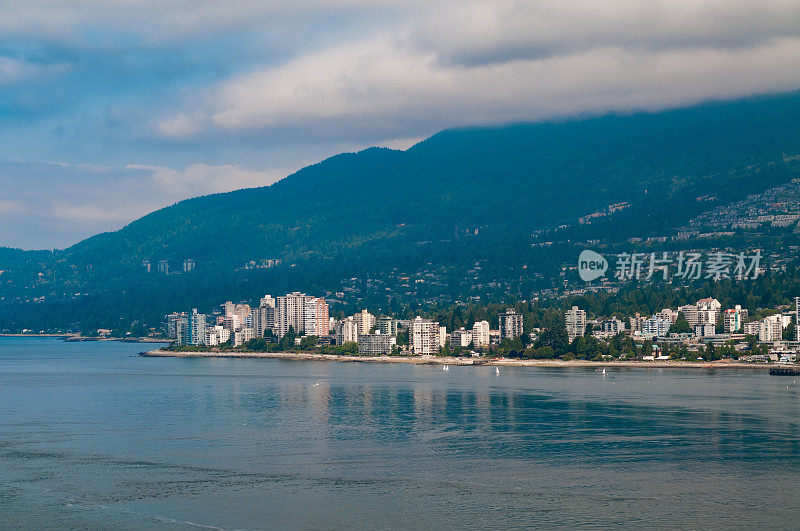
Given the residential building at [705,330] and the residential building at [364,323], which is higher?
the residential building at [364,323]

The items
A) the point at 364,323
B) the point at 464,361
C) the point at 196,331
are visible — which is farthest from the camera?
the point at 196,331

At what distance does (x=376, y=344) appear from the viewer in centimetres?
10938

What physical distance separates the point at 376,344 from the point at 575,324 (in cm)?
2159

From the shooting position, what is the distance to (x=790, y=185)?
164 metres

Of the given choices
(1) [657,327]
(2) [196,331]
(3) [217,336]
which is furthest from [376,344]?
(2) [196,331]

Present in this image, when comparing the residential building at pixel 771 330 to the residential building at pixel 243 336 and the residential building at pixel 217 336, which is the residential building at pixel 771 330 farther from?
the residential building at pixel 217 336

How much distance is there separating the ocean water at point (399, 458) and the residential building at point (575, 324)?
46.7 meters

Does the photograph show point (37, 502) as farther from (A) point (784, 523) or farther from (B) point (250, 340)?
(B) point (250, 340)

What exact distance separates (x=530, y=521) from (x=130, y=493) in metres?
10.3

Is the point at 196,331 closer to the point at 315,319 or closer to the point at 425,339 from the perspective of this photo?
the point at 315,319

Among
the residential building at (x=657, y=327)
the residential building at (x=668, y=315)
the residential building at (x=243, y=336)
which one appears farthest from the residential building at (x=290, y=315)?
the residential building at (x=657, y=327)

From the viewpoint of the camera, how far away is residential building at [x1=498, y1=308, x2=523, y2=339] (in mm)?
108625

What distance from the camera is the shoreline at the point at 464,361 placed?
273 ft

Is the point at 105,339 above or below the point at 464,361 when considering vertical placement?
above
